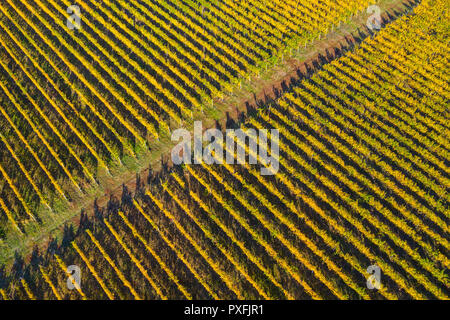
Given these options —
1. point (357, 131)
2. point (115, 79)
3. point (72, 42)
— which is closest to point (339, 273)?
point (357, 131)

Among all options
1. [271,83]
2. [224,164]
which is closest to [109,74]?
[224,164]

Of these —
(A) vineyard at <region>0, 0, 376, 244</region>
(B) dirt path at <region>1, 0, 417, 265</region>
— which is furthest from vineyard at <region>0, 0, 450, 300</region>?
(B) dirt path at <region>1, 0, 417, 265</region>

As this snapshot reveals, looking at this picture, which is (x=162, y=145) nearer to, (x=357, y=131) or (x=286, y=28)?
(x=357, y=131)

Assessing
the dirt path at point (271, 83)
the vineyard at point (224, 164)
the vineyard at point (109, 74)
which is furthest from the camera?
the vineyard at point (109, 74)

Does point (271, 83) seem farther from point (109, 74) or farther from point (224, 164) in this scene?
point (109, 74)

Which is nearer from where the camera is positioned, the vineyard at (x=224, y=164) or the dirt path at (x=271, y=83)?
the vineyard at (x=224, y=164)

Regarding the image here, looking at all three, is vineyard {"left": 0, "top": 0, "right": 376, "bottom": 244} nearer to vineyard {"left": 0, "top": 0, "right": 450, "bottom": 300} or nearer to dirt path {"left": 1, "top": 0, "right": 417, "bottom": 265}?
vineyard {"left": 0, "top": 0, "right": 450, "bottom": 300}

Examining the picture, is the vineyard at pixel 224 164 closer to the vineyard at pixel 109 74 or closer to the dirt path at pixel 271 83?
the vineyard at pixel 109 74

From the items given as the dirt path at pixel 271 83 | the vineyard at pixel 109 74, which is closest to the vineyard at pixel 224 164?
the vineyard at pixel 109 74
